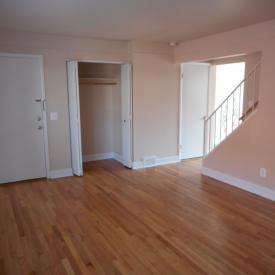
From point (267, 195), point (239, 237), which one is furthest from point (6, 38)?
point (267, 195)

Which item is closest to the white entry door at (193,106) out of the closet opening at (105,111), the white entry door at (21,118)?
the closet opening at (105,111)

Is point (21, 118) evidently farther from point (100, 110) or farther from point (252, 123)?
point (252, 123)

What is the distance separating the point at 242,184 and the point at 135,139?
2121mm

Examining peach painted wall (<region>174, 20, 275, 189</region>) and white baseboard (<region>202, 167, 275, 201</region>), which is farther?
white baseboard (<region>202, 167, 275, 201</region>)

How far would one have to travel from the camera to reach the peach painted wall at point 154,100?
5176 mm

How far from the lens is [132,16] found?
340 cm

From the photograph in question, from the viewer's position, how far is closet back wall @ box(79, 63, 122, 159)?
5824 mm

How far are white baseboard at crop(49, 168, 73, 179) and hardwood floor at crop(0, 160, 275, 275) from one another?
0.18 metres

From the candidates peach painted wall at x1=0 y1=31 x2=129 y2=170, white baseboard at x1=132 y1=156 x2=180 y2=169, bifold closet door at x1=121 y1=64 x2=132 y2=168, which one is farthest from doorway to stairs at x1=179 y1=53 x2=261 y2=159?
peach painted wall at x1=0 y1=31 x2=129 y2=170

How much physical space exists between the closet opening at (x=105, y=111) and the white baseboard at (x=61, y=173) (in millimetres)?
576

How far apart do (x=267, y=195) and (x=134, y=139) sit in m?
2.53

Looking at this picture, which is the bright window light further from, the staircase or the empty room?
the staircase

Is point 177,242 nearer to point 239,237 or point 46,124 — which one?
point 239,237

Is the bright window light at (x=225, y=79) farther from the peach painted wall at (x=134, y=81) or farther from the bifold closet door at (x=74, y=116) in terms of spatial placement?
the bifold closet door at (x=74, y=116)
